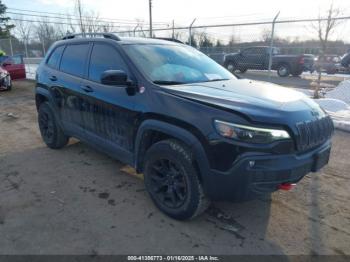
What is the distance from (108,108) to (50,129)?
6.52ft

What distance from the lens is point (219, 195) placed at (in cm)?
262

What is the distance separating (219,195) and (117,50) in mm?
2063

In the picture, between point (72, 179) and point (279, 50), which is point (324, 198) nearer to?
point (72, 179)

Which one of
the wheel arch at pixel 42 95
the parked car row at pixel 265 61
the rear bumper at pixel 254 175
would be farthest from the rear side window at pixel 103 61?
the parked car row at pixel 265 61

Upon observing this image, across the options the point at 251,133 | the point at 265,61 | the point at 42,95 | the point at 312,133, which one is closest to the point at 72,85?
the point at 42,95

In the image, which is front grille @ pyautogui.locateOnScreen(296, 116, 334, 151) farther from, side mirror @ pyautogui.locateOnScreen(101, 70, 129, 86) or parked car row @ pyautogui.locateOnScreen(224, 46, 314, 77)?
parked car row @ pyautogui.locateOnScreen(224, 46, 314, 77)

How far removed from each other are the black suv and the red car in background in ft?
37.6

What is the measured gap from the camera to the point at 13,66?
1420cm

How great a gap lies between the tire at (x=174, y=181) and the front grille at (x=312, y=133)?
3.13ft

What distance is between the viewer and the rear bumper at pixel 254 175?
7.98 feet

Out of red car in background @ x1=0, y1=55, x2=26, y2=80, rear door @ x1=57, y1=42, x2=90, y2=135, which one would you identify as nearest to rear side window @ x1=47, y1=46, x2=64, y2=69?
rear door @ x1=57, y1=42, x2=90, y2=135

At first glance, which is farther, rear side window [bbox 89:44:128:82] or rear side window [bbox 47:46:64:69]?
rear side window [bbox 47:46:64:69]

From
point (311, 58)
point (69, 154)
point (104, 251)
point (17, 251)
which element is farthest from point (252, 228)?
point (311, 58)

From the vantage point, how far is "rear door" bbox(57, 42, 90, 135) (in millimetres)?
4125
